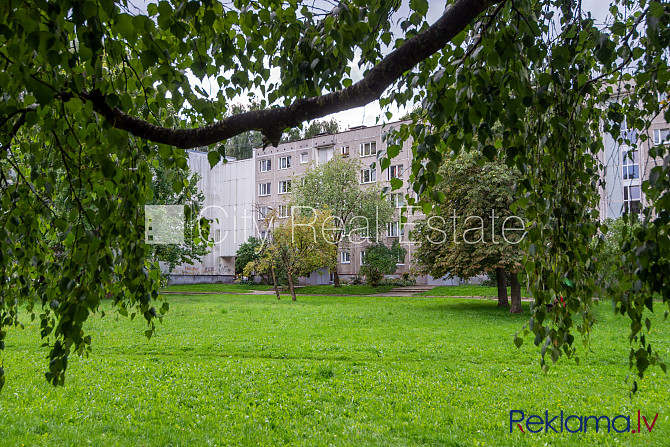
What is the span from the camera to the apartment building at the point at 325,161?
33.6 m

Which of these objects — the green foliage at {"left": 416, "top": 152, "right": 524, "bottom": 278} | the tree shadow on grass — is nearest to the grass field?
the tree shadow on grass

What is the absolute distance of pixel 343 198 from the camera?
30.9m

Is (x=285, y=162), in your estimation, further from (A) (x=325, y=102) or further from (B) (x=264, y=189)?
(A) (x=325, y=102)

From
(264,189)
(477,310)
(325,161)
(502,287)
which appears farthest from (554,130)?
(264,189)

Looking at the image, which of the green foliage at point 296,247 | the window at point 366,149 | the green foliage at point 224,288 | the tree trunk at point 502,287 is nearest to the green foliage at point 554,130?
the tree trunk at point 502,287

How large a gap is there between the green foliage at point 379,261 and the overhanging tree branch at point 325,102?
28429mm

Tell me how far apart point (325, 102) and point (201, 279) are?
38845 mm

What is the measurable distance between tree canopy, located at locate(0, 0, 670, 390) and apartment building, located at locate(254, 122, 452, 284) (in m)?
27.9

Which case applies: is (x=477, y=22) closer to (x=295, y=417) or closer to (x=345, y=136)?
(x=295, y=417)

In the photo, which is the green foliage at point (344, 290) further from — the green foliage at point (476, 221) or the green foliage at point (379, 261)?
the green foliage at point (476, 221)

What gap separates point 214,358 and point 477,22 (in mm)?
7521

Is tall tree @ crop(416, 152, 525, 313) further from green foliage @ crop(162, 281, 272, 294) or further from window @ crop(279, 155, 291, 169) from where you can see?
window @ crop(279, 155, 291, 169)

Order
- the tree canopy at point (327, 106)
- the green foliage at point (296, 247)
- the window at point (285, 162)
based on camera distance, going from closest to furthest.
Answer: the tree canopy at point (327, 106), the green foliage at point (296, 247), the window at point (285, 162)

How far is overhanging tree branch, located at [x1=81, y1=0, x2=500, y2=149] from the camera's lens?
2217mm
